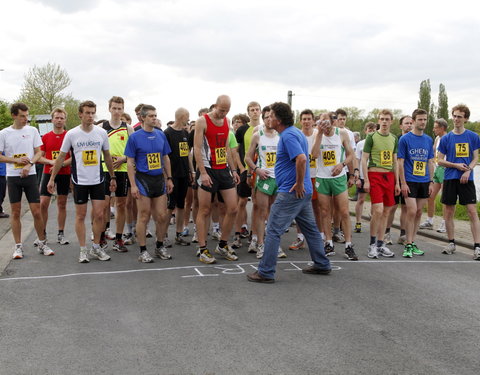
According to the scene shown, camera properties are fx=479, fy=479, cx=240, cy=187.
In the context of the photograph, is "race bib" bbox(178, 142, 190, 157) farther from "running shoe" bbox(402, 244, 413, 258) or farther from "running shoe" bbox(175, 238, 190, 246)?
"running shoe" bbox(402, 244, 413, 258)

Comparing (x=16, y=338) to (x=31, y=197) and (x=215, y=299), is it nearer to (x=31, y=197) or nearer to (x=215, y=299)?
(x=215, y=299)

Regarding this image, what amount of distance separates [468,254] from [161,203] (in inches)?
197

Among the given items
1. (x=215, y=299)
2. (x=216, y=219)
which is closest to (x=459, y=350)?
(x=215, y=299)

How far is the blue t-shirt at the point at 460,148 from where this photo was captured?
25.0 ft

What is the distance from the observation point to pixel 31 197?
7.00 metres

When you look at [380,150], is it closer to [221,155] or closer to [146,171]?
[221,155]

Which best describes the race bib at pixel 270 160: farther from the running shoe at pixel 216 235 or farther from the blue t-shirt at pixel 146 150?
the running shoe at pixel 216 235

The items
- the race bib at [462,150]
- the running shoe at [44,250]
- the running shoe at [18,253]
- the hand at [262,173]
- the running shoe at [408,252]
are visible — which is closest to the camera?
the running shoe at [18,253]

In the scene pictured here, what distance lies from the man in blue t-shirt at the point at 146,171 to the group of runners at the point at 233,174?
1 cm

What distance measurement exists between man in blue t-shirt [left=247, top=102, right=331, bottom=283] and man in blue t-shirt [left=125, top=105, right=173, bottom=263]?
177 cm

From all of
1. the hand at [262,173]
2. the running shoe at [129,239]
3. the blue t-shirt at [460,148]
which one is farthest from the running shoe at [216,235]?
the blue t-shirt at [460,148]

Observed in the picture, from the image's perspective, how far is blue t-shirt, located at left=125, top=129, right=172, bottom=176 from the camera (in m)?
6.61

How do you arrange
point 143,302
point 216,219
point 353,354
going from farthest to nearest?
1. point 216,219
2. point 143,302
3. point 353,354

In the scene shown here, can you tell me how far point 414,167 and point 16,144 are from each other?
611 cm
